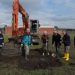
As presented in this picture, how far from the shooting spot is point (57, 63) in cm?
2300

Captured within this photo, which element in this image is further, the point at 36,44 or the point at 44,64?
the point at 36,44

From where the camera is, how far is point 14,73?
17359mm

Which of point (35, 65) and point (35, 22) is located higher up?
point (35, 22)

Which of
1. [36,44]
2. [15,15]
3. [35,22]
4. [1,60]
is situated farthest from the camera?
[35,22]

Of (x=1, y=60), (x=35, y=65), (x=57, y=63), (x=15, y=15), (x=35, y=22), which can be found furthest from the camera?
(x=35, y=22)

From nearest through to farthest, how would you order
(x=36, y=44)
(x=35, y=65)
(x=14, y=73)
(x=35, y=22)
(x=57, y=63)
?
(x=14, y=73)
(x=35, y=65)
(x=57, y=63)
(x=36, y=44)
(x=35, y=22)

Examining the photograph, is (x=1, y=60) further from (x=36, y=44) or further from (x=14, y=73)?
(x=36, y=44)

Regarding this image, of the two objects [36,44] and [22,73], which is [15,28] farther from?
[22,73]

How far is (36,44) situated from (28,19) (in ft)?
11.3

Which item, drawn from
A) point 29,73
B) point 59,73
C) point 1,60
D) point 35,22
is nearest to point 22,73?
point 29,73

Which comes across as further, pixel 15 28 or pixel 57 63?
pixel 15 28

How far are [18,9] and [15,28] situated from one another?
7.55 ft

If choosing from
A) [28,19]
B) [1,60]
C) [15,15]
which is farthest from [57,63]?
[28,19]

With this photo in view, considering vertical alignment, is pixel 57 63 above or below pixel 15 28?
below
